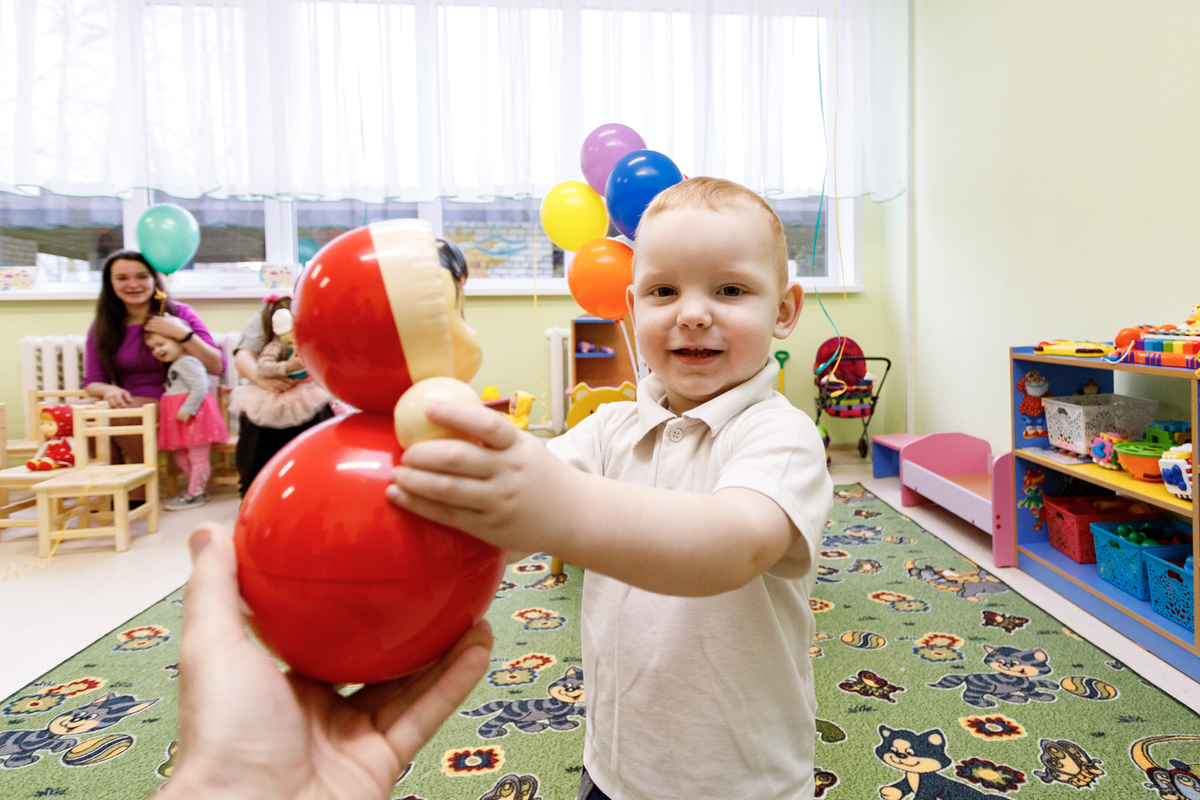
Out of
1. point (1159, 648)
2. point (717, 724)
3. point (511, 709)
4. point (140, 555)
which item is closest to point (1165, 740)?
point (1159, 648)

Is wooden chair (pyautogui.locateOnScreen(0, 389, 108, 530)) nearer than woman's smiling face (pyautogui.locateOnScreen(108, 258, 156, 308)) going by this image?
Yes

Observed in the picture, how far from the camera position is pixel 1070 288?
8.45ft

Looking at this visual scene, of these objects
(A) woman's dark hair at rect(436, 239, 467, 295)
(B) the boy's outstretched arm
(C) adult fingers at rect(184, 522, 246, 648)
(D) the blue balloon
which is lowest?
(C) adult fingers at rect(184, 522, 246, 648)

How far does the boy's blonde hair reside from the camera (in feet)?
2.38

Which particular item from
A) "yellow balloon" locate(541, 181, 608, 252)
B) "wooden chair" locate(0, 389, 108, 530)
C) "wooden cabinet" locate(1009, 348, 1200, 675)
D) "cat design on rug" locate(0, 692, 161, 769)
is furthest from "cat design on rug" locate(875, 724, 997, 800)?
"wooden chair" locate(0, 389, 108, 530)

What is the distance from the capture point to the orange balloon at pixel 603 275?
222 centimetres

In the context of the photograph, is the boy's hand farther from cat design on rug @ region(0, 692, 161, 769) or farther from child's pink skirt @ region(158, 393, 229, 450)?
child's pink skirt @ region(158, 393, 229, 450)

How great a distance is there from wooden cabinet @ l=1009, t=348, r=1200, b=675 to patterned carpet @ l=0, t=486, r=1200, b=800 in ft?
0.47

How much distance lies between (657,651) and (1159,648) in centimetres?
160

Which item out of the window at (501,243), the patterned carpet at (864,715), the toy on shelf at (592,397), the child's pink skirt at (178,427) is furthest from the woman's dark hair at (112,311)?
the toy on shelf at (592,397)

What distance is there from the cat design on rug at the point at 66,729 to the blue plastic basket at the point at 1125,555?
2.48 metres

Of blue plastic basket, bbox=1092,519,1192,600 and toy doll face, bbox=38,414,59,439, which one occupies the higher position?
toy doll face, bbox=38,414,59,439

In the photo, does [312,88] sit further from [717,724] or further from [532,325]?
[717,724]

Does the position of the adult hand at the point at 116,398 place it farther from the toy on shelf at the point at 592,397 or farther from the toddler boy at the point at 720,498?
the toddler boy at the point at 720,498
